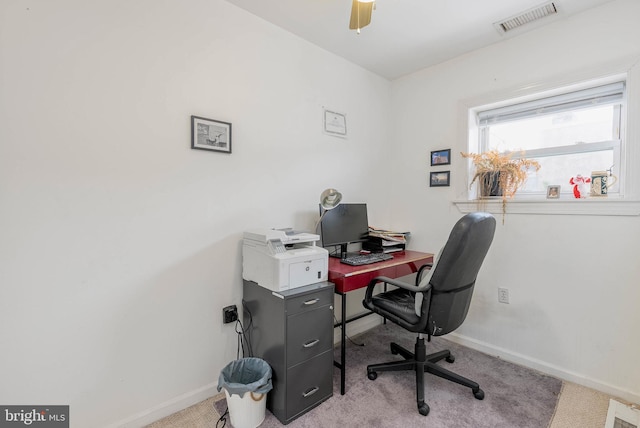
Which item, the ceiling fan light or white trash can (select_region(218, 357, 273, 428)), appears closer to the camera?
the ceiling fan light

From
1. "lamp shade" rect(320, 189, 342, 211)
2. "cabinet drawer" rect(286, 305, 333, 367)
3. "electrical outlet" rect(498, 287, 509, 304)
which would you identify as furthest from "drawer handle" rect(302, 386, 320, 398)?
"electrical outlet" rect(498, 287, 509, 304)

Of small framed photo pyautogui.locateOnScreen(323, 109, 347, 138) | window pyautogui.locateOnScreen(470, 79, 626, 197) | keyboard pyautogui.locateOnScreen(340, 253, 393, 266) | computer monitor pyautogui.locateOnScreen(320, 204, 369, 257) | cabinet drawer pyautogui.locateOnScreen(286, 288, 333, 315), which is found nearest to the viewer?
cabinet drawer pyautogui.locateOnScreen(286, 288, 333, 315)

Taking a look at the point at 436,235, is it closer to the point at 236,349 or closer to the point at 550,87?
the point at 550,87

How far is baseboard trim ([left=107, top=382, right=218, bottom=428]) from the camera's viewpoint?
1561mm

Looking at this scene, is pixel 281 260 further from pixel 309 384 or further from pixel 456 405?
pixel 456 405

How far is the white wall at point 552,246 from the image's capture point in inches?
72.3

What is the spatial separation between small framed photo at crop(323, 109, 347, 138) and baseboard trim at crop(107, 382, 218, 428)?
2052 millimetres

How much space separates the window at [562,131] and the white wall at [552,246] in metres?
0.13

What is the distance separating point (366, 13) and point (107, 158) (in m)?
1.47

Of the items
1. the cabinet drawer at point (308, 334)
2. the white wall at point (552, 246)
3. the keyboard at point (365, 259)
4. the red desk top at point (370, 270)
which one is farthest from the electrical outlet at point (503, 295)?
the cabinet drawer at point (308, 334)

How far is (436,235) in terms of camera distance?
107 inches

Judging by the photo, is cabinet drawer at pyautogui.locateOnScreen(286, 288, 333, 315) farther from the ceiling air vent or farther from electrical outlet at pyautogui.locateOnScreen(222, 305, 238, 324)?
the ceiling air vent

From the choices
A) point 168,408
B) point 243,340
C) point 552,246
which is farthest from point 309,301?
point 552,246

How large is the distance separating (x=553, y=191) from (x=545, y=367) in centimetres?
127
